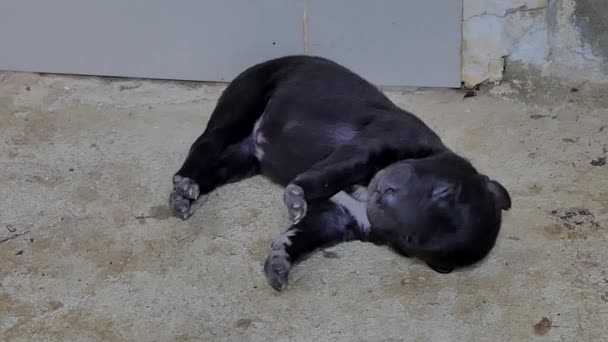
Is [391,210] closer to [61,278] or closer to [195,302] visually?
[195,302]

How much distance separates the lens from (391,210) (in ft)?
Result: 6.88

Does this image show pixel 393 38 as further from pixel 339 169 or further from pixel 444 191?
pixel 444 191

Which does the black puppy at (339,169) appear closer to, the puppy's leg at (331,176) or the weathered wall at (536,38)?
the puppy's leg at (331,176)

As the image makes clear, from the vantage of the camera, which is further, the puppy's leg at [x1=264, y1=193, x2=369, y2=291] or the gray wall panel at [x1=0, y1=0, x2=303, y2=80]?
the gray wall panel at [x1=0, y1=0, x2=303, y2=80]

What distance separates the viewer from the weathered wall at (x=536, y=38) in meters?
2.97

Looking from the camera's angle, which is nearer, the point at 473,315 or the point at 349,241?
the point at 473,315

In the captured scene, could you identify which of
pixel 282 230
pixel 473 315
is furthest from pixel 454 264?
pixel 282 230

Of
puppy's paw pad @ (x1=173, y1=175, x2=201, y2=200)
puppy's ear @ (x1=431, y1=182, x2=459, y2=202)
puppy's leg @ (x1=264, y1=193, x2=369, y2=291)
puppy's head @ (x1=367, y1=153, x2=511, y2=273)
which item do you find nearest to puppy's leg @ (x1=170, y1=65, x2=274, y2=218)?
puppy's paw pad @ (x1=173, y1=175, x2=201, y2=200)

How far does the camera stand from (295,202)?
6.87 ft

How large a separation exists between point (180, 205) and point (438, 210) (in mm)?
699

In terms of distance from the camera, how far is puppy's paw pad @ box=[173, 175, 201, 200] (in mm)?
2389

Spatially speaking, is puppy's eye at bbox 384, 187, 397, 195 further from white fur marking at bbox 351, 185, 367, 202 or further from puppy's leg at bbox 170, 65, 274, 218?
puppy's leg at bbox 170, 65, 274, 218

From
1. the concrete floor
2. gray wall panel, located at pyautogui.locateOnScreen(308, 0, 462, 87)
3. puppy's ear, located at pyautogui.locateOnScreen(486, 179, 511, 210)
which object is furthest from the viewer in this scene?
gray wall panel, located at pyautogui.locateOnScreen(308, 0, 462, 87)

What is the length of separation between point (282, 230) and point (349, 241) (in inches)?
6.7
